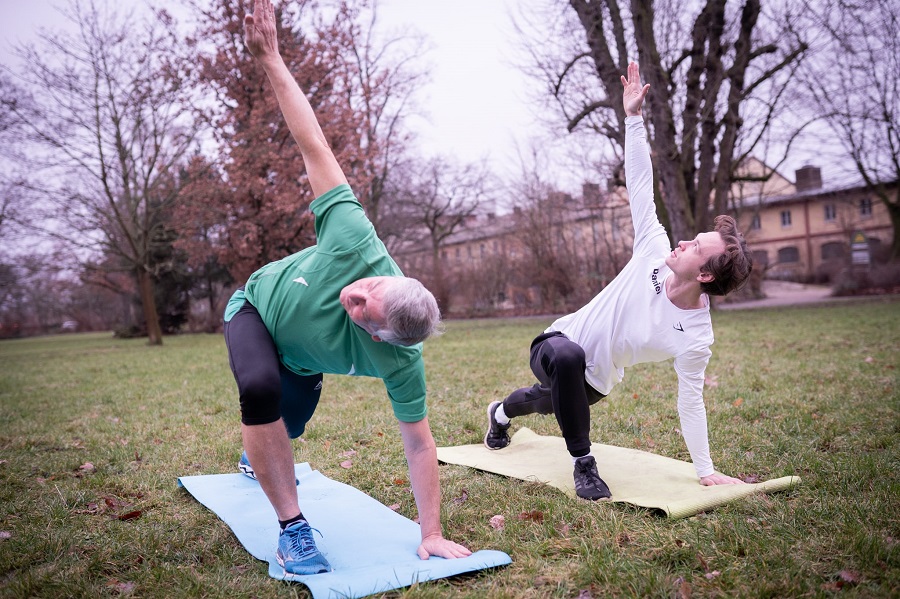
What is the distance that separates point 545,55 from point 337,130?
18.6ft

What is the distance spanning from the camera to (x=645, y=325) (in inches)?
125

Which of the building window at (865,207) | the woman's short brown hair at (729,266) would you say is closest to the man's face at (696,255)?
the woman's short brown hair at (729,266)

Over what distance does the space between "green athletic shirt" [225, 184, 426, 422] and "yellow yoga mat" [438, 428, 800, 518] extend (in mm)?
1268

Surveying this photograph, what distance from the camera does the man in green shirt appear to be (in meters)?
2.36

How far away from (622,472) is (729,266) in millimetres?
1321

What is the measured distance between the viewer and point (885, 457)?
3375 mm

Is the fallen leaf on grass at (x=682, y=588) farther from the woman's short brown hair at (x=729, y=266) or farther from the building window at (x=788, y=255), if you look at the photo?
the building window at (x=788, y=255)

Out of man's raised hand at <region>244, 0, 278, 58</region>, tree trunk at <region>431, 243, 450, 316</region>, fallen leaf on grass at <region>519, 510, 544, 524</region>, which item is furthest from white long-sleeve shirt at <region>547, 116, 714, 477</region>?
tree trunk at <region>431, 243, 450, 316</region>

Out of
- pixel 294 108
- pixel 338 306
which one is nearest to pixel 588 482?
pixel 338 306

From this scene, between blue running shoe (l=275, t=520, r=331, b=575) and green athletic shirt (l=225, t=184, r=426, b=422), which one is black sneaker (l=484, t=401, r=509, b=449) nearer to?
green athletic shirt (l=225, t=184, r=426, b=422)

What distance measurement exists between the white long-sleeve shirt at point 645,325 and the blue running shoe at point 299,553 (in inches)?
66.4

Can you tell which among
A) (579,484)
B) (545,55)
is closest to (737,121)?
(545,55)

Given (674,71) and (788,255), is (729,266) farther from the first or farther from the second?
(788,255)

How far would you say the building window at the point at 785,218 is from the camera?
39.3 meters
